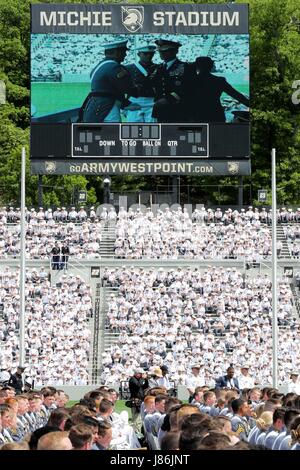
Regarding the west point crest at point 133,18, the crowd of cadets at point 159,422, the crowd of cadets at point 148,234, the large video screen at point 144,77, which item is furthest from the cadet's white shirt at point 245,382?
the west point crest at point 133,18

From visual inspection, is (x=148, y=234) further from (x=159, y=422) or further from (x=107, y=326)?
(x=159, y=422)

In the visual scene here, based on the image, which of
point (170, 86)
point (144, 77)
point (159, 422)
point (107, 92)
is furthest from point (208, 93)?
point (159, 422)

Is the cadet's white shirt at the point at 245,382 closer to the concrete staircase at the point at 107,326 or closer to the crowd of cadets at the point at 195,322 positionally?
the crowd of cadets at the point at 195,322

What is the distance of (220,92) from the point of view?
47531 mm

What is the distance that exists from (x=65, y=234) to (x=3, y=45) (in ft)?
73.7

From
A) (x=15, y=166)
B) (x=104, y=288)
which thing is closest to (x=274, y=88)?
(x=15, y=166)

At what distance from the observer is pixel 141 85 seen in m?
47.4

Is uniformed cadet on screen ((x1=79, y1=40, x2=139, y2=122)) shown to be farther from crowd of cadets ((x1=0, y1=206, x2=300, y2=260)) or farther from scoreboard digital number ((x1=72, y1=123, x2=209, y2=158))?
crowd of cadets ((x1=0, y1=206, x2=300, y2=260))

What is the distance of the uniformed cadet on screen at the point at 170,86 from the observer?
1871 inches

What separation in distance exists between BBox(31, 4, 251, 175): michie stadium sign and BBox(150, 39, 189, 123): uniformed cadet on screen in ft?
0.11

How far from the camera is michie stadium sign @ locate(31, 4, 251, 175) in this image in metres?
47.5

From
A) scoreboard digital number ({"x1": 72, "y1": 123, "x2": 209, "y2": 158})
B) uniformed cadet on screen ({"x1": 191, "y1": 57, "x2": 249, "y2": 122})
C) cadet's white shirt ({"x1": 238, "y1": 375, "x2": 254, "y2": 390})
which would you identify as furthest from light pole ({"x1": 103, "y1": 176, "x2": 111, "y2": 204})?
cadet's white shirt ({"x1": 238, "y1": 375, "x2": 254, "y2": 390})

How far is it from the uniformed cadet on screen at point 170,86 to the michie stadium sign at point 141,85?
0.11 feet

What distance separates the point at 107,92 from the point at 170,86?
2215 mm
